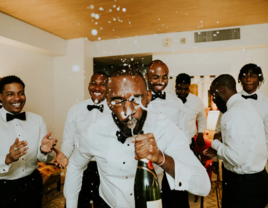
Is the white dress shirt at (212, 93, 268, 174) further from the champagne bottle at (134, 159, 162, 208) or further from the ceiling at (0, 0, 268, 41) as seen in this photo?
the ceiling at (0, 0, 268, 41)

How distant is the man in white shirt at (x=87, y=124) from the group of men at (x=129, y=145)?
0.01 m

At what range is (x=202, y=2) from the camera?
10.6 ft

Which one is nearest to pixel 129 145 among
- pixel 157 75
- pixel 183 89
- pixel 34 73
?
pixel 157 75

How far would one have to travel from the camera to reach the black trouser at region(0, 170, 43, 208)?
185 centimetres

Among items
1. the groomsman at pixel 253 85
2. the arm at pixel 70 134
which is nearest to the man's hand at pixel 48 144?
the arm at pixel 70 134

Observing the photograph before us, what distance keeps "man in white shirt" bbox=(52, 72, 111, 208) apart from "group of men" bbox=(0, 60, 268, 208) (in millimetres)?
12

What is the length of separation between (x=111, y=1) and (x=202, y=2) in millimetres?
1461

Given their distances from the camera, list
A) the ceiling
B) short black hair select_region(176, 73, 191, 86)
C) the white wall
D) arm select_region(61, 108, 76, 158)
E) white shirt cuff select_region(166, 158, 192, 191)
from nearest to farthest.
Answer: white shirt cuff select_region(166, 158, 192, 191) → arm select_region(61, 108, 76, 158) → the ceiling → short black hair select_region(176, 73, 191, 86) → the white wall

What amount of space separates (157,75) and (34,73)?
3511 mm

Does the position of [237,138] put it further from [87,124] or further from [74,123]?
[74,123]

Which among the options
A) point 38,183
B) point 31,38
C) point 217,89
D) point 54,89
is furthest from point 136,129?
point 54,89

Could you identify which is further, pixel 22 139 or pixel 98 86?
pixel 98 86

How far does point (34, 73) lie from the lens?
4.71 meters

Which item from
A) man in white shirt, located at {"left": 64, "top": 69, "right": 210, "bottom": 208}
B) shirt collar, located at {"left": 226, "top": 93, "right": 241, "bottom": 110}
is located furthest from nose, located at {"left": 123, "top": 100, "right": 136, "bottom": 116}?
shirt collar, located at {"left": 226, "top": 93, "right": 241, "bottom": 110}
